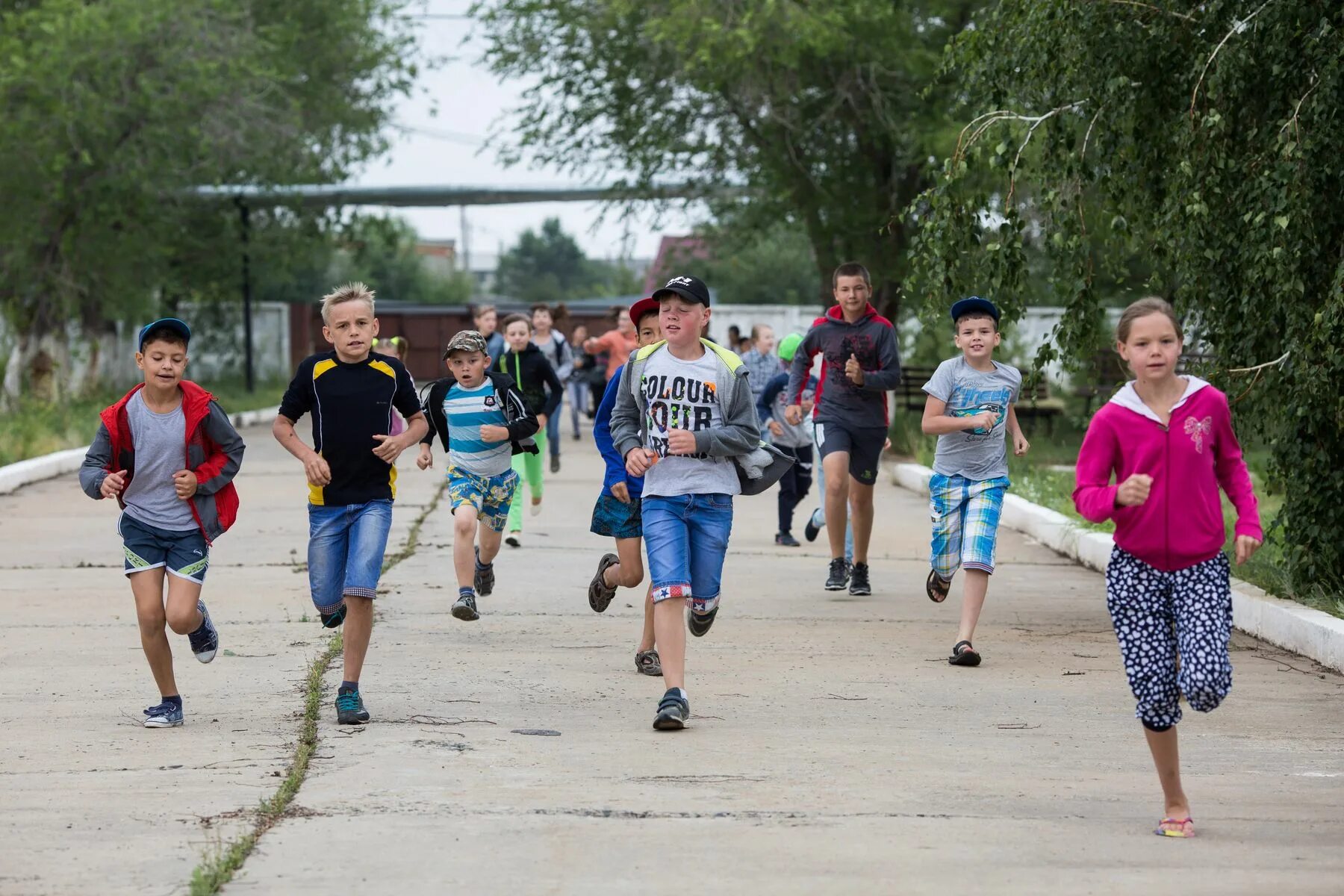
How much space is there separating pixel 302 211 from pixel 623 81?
15.3 metres

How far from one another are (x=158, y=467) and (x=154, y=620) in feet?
1.89

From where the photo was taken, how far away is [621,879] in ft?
15.8

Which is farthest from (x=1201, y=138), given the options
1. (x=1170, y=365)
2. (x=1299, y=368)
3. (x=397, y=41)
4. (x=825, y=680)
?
(x=397, y=41)

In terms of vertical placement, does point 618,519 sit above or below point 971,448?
below

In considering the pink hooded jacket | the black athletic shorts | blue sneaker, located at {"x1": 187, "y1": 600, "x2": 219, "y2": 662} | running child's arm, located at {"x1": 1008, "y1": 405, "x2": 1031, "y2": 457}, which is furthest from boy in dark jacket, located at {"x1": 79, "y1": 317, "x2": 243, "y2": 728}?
the black athletic shorts

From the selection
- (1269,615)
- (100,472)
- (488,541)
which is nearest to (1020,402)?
(1269,615)

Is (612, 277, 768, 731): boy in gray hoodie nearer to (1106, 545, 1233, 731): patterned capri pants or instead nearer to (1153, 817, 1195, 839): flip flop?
(1106, 545, 1233, 731): patterned capri pants

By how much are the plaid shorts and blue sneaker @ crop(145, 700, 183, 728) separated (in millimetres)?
3686

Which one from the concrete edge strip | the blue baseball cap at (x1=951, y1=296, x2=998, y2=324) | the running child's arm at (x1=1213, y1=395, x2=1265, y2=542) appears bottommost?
the concrete edge strip

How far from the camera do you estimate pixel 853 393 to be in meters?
10.7

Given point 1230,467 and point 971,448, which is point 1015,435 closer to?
point 971,448

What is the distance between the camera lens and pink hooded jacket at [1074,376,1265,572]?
5.31 m

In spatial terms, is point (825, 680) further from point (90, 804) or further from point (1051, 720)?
point (90, 804)

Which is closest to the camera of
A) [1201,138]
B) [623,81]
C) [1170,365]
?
[1170,365]
